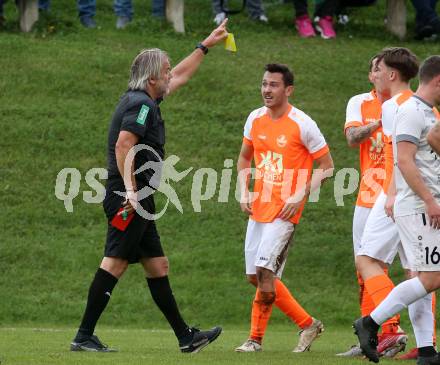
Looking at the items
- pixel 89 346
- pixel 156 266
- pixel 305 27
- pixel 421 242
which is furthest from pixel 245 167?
pixel 305 27

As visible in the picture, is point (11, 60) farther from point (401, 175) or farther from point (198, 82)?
point (401, 175)

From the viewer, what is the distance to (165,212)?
53.2 feet

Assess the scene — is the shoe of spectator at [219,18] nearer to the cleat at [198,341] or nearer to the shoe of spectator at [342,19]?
the shoe of spectator at [342,19]

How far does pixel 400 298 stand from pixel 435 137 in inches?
47.8

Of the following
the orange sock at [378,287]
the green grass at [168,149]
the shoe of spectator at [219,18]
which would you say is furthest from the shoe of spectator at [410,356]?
the shoe of spectator at [219,18]

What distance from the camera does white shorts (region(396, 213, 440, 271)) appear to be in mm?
8016

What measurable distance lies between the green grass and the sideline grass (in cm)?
55

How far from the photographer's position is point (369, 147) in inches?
396

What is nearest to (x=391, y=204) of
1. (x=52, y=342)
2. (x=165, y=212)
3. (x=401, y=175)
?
(x=401, y=175)

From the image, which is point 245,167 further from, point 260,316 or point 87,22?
point 87,22

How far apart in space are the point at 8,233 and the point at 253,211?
6.29 m

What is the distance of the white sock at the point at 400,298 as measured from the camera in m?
8.11

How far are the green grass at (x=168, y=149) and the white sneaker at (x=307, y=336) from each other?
1345 millimetres

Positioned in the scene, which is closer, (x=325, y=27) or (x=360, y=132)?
(x=360, y=132)
